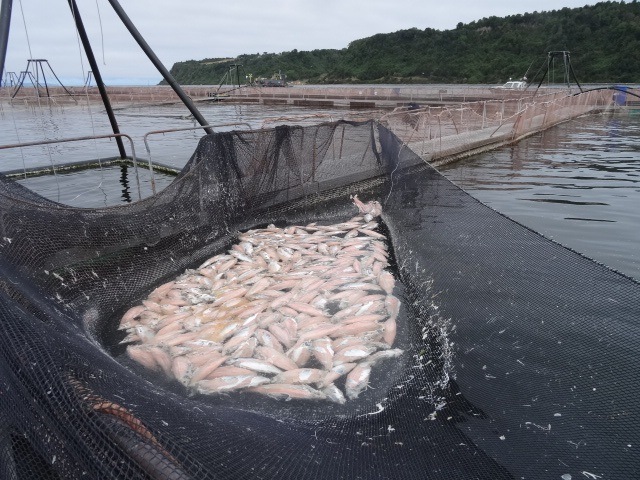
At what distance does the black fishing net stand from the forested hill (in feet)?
165

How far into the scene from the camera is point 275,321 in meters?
5.35

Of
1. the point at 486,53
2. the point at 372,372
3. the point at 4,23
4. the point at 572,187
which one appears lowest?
the point at 372,372

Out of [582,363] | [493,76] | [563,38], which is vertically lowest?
[582,363]

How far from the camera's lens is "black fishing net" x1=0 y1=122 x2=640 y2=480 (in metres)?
2.06

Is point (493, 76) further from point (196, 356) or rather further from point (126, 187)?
point (196, 356)

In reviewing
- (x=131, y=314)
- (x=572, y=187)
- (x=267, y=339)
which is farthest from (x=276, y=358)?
(x=572, y=187)

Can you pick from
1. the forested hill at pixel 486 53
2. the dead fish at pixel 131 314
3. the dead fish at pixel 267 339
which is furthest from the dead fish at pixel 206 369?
the forested hill at pixel 486 53

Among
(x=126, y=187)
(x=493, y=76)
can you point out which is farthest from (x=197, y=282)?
(x=493, y=76)

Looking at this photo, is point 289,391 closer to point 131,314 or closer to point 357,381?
point 357,381

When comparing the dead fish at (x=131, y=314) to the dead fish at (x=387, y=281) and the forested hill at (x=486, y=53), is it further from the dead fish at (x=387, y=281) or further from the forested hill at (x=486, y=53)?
the forested hill at (x=486, y=53)

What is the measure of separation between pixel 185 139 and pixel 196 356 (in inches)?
784

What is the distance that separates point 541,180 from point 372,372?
454 inches

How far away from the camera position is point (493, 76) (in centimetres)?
7662

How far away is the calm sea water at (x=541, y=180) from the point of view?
29.6ft
